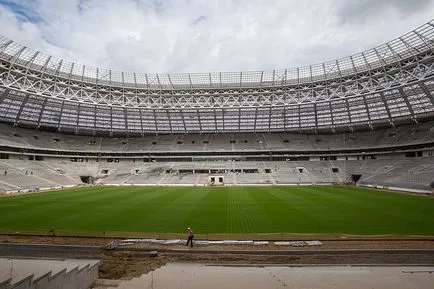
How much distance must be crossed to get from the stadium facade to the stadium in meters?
0.26

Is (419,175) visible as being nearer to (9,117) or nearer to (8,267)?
(8,267)

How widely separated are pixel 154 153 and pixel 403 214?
2183 inches

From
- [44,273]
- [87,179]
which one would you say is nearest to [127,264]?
[44,273]

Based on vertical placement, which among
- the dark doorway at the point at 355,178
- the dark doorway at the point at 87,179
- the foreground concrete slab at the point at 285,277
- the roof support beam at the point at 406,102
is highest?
the roof support beam at the point at 406,102

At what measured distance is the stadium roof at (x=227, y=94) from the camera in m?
42.7

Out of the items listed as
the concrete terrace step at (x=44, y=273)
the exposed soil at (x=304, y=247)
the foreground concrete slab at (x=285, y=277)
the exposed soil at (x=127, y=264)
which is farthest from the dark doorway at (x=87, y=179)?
the foreground concrete slab at (x=285, y=277)

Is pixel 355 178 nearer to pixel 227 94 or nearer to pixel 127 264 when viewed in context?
pixel 227 94

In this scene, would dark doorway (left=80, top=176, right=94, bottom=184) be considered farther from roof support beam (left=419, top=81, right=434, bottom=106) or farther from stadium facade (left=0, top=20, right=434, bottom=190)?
roof support beam (left=419, top=81, right=434, bottom=106)

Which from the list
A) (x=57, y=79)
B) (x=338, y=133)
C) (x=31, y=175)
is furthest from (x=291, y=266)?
(x=338, y=133)

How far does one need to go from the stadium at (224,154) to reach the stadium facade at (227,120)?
263 millimetres

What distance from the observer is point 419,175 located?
44.6m

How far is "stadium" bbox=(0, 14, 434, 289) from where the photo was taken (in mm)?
19219

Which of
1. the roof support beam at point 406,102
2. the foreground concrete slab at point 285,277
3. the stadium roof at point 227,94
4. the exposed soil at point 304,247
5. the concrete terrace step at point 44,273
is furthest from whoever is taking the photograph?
the roof support beam at point 406,102

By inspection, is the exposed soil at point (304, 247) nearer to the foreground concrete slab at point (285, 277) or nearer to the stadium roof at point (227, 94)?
the foreground concrete slab at point (285, 277)
